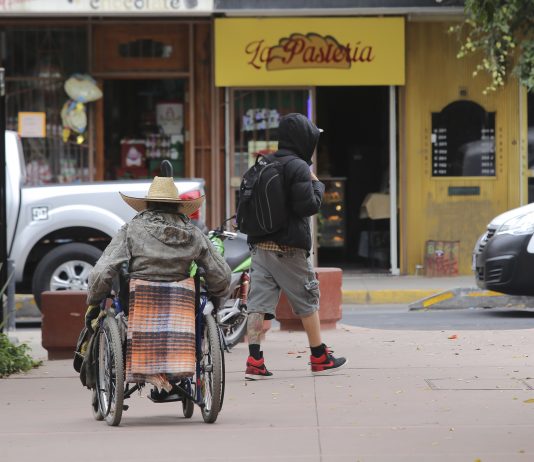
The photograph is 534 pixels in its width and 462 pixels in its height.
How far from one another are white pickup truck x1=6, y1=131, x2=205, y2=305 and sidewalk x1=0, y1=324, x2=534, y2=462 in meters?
3.45

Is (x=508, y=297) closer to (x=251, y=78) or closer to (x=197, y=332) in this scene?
(x=251, y=78)

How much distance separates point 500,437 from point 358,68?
11715mm

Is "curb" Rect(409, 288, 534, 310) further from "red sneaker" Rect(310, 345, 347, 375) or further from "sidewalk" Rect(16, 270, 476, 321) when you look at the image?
"red sneaker" Rect(310, 345, 347, 375)

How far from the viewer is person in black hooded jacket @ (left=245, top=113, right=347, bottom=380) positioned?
965 cm

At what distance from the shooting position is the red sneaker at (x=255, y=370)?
9.88m

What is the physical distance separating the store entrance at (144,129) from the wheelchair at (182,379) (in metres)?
11.2

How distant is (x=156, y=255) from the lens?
7871 millimetres

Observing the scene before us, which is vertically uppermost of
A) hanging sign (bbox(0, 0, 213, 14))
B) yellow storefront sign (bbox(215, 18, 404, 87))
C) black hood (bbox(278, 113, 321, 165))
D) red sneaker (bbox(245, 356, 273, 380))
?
hanging sign (bbox(0, 0, 213, 14))

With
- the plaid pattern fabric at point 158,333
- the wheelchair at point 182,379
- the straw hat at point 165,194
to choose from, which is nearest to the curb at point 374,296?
the wheelchair at point 182,379

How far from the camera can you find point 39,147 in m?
19.0

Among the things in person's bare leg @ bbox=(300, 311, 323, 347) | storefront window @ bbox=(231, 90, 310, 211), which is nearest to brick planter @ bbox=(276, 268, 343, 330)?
person's bare leg @ bbox=(300, 311, 323, 347)

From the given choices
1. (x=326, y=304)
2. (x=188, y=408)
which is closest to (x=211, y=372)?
(x=188, y=408)

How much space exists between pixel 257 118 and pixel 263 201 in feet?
31.3

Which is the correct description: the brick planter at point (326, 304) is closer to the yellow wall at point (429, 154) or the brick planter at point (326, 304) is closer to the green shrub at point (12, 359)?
the green shrub at point (12, 359)
